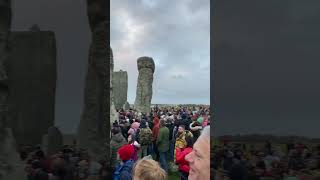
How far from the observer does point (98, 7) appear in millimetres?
5730

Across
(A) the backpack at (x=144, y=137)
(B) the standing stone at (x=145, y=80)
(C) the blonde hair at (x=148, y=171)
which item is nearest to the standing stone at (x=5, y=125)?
(C) the blonde hair at (x=148, y=171)

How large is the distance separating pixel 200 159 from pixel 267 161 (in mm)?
684

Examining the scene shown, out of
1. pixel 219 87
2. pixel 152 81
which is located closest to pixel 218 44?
pixel 219 87

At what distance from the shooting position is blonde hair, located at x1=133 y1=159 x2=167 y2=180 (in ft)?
11.2

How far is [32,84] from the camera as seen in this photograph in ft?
17.5

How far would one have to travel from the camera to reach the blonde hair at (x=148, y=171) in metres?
3.40

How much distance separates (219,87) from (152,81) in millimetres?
17281

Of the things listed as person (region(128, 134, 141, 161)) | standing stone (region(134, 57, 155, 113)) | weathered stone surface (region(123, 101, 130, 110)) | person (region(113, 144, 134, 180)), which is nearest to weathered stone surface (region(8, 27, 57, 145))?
person (region(113, 144, 134, 180))

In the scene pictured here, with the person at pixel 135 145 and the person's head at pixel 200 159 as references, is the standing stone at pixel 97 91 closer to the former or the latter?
the person at pixel 135 145

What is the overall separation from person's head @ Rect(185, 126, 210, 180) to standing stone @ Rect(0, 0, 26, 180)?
78.9 inches

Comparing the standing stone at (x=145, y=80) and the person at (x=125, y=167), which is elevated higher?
the standing stone at (x=145, y=80)

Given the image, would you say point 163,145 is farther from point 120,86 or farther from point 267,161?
point 120,86

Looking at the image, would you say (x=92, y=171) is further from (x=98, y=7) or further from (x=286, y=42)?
(x=286, y=42)

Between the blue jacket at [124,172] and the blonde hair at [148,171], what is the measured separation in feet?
5.34
